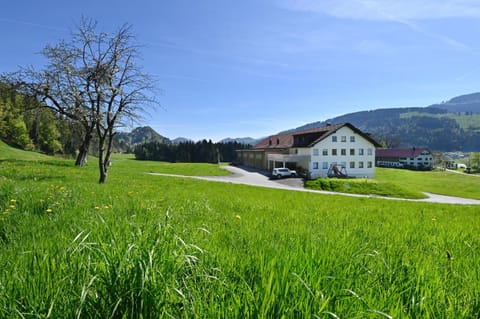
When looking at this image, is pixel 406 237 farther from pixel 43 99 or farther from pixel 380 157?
pixel 380 157

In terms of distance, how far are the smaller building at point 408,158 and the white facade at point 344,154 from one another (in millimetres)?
64372

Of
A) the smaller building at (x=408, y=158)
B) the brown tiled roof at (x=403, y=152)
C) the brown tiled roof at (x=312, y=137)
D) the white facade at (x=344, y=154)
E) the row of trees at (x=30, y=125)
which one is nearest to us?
the row of trees at (x=30, y=125)

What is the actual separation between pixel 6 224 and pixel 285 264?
4343 mm

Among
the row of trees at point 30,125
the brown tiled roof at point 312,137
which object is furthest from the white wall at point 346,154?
the row of trees at point 30,125

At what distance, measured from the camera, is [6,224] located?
379cm

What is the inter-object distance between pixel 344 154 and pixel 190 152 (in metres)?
77.3

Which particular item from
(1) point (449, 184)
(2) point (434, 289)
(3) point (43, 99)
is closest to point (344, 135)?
(1) point (449, 184)

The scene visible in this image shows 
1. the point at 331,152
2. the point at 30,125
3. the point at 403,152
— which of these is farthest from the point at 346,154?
the point at 403,152

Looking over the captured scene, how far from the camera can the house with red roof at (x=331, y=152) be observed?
47688 mm

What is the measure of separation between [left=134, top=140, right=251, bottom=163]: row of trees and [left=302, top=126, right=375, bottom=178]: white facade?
66.7 m

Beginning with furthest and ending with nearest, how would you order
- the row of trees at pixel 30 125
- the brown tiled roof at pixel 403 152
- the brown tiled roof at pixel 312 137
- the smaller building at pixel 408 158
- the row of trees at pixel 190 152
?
the row of trees at pixel 190 152 → the brown tiled roof at pixel 403 152 → the smaller building at pixel 408 158 → the brown tiled roof at pixel 312 137 → the row of trees at pixel 30 125

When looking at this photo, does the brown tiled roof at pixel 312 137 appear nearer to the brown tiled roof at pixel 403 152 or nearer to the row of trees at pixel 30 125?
the row of trees at pixel 30 125

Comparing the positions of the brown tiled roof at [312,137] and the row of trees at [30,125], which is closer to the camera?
the row of trees at [30,125]

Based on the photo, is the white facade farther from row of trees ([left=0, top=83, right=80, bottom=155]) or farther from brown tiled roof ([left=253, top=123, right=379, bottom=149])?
row of trees ([left=0, top=83, right=80, bottom=155])
